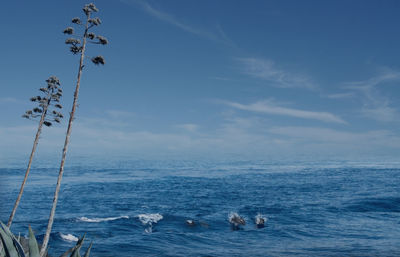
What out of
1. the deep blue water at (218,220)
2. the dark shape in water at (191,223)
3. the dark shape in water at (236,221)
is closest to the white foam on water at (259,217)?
the deep blue water at (218,220)

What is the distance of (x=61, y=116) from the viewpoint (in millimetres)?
18250

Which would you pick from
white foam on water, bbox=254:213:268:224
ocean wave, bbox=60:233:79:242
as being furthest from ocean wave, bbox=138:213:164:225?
white foam on water, bbox=254:213:268:224

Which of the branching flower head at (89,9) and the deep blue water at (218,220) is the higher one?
the branching flower head at (89,9)

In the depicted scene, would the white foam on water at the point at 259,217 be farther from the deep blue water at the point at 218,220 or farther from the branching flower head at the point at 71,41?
the branching flower head at the point at 71,41

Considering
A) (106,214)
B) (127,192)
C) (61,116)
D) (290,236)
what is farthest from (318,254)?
(127,192)

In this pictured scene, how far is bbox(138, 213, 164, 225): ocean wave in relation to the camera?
39.3 metres

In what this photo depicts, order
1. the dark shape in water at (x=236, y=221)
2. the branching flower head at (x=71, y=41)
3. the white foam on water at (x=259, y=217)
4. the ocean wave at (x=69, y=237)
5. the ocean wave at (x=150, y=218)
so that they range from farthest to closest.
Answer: the white foam on water at (x=259, y=217) → the ocean wave at (x=150, y=218) → the dark shape in water at (x=236, y=221) → the ocean wave at (x=69, y=237) → the branching flower head at (x=71, y=41)

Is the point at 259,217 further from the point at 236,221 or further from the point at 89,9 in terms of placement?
the point at 89,9

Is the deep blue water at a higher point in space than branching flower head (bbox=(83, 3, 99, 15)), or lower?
lower

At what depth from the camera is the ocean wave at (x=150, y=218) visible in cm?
3926

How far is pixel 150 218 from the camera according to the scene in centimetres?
4141

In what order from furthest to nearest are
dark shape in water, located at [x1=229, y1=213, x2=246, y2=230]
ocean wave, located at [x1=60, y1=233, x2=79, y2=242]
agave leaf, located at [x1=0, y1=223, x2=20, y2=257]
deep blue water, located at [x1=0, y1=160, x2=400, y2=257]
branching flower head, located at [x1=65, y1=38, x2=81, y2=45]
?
dark shape in water, located at [x1=229, y1=213, x2=246, y2=230], ocean wave, located at [x1=60, y1=233, x2=79, y2=242], deep blue water, located at [x1=0, y1=160, x2=400, y2=257], branching flower head, located at [x1=65, y1=38, x2=81, y2=45], agave leaf, located at [x1=0, y1=223, x2=20, y2=257]

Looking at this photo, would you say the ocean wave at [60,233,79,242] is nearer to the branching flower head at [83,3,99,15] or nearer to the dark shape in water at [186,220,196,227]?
the dark shape in water at [186,220,196,227]

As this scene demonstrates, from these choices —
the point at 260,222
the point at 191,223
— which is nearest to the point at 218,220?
the point at 191,223
